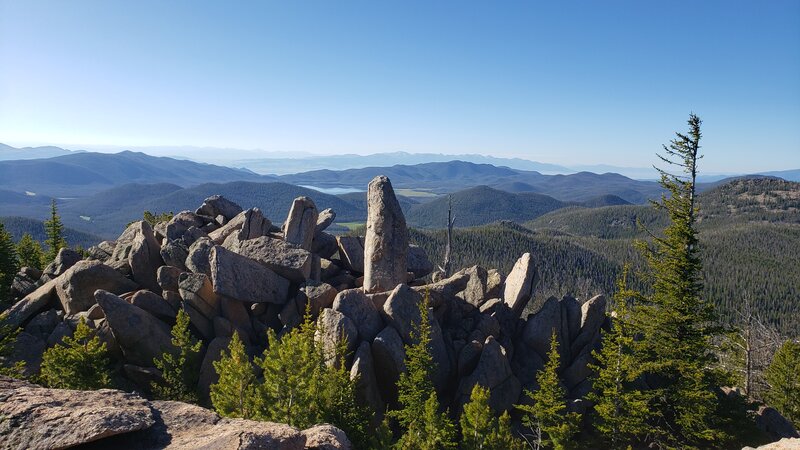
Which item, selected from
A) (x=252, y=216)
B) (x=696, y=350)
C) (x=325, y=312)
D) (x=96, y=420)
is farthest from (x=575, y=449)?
(x=252, y=216)

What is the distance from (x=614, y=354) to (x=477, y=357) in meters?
8.42

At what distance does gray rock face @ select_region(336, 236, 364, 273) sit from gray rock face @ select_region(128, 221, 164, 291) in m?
14.1

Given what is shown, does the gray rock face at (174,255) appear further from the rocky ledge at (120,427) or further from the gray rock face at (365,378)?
the rocky ledge at (120,427)

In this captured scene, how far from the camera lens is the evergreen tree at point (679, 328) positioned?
91.7 feet

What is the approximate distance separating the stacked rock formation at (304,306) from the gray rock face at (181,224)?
171 millimetres

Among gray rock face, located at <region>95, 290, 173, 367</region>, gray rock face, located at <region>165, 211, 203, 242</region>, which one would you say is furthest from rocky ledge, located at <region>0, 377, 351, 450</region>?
gray rock face, located at <region>165, 211, 203, 242</region>

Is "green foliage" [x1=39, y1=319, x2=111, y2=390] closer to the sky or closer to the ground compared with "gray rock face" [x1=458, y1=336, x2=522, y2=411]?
closer to the sky

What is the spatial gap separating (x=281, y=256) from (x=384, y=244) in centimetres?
778

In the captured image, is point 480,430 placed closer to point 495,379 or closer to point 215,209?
point 495,379

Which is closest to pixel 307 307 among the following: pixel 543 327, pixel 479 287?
pixel 479 287

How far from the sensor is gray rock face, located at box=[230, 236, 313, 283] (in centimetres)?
3108

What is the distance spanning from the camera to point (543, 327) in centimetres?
3106

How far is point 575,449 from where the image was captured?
2625cm

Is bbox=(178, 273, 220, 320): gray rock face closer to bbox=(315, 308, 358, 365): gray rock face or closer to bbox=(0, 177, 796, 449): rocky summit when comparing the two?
bbox=(0, 177, 796, 449): rocky summit
